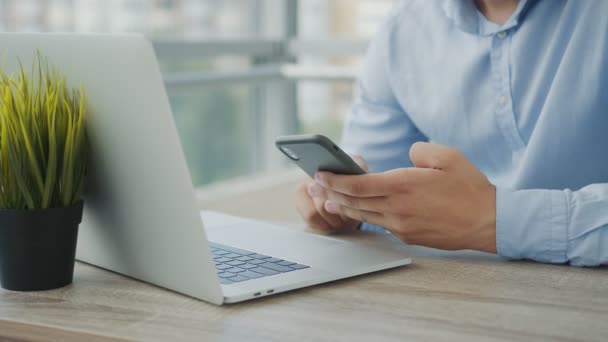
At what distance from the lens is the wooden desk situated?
0.71m

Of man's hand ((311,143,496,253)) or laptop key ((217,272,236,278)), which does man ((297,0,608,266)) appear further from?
laptop key ((217,272,236,278))

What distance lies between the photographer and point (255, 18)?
11.1 ft

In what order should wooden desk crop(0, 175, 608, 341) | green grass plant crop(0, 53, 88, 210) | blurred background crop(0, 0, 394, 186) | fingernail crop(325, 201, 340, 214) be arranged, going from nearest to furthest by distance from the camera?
wooden desk crop(0, 175, 608, 341), green grass plant crop(0, 53, 88, 210), fingernail crop(325, 201, 340, 214), blurred background crop(0, 0, 394, 186)

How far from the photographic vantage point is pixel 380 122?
1497mm

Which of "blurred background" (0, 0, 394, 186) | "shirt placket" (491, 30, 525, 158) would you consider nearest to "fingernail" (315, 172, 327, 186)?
"shirt placket" (491, 30, 525, 158)

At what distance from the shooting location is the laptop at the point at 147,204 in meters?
0.76

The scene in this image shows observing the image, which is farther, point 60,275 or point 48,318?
point 60,275

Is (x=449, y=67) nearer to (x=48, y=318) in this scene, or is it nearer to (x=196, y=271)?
(x=196, y=271)

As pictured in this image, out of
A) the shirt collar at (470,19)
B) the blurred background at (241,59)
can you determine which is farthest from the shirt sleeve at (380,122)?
the blurred background at (241,59)

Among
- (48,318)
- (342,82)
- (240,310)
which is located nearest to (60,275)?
(48,318)

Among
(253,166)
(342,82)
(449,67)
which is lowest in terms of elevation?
(253,166)

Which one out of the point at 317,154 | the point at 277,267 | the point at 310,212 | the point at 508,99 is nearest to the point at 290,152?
the point at 317,154

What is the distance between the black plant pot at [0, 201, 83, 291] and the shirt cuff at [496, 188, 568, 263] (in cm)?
52

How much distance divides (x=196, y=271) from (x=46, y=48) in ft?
1.04
